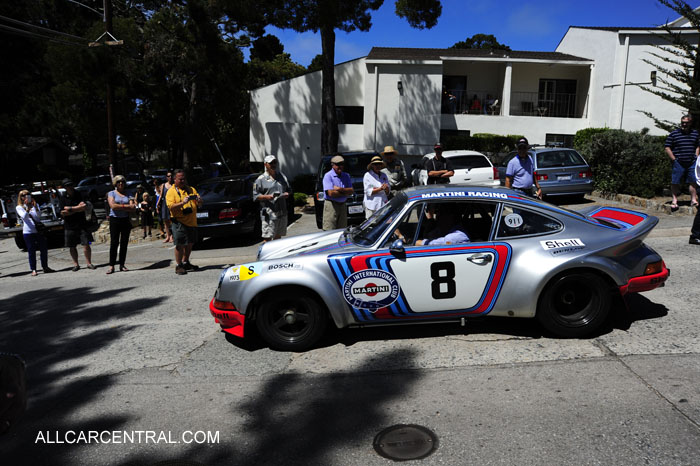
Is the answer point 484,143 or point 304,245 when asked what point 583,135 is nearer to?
point 484,143

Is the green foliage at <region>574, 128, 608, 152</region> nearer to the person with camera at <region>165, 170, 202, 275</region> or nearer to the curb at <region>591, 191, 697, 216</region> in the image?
the curb at <region>591, 191, 697, 216</region>

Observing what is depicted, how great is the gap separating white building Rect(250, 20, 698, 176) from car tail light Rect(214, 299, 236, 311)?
64.0 ft

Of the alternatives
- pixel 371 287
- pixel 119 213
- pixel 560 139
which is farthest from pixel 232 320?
pixel 560 139

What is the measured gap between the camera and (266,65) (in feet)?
153

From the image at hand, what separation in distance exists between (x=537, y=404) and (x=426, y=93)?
70.1 ft

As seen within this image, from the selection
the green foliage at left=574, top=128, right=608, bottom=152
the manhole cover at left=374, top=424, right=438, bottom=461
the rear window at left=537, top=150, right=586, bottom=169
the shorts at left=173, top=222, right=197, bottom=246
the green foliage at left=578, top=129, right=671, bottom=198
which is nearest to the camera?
the manhole cover at left=374, top=424, right=438, bottom=461

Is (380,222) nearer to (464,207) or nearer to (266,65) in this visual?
(464,207)

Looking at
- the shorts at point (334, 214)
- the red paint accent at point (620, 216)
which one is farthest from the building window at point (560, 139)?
the red paint accent at point (620, 216)

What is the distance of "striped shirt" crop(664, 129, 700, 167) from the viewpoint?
403 inches

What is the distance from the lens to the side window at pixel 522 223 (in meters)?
4.83

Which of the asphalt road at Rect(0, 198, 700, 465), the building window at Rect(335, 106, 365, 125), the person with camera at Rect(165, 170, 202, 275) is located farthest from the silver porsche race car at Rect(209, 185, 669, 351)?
the building window at Rect(335, 106, 365, 125)

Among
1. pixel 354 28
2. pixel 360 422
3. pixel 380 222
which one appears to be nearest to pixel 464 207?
pixel 380 222

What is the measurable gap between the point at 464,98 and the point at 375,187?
19.5m

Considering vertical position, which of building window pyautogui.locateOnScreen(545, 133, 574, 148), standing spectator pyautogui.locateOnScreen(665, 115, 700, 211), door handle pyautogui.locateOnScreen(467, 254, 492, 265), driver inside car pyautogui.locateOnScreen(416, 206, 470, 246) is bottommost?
door handle pyautogui.locateOnScreen(467, 254, 492, 265)
